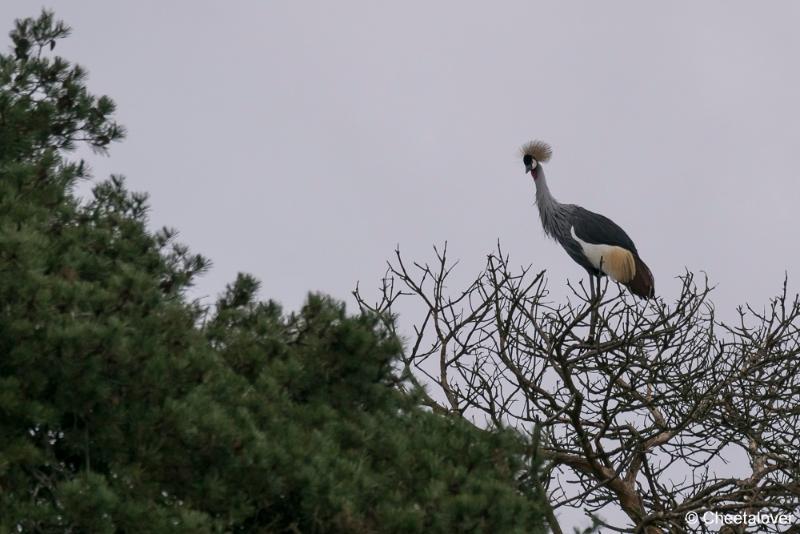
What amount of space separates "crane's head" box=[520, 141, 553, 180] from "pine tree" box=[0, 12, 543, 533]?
465 inches

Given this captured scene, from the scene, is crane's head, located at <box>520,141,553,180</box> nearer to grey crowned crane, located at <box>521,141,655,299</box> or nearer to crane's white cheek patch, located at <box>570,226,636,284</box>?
grey crowned crane, located at <box>521,141,655,299</box>

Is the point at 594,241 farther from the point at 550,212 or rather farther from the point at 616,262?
the point at 550,212

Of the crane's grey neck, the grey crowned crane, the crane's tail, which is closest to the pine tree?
the grey crowned crane

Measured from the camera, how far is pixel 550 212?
16641 mm

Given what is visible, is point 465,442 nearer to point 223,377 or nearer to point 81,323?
point 223,377

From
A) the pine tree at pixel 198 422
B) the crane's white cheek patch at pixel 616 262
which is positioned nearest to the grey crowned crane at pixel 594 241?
the crane's white cheek patch at pixel 616 262

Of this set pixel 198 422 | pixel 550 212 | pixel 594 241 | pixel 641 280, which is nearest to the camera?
pixel 198 422

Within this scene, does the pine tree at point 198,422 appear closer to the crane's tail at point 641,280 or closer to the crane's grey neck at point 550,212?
the crane's tail at point 641,280

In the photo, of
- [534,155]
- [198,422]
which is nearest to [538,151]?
[534,155]

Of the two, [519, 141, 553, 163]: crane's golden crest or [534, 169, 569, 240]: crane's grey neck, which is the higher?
[519, 141, 553, 163]: crane's golden crest

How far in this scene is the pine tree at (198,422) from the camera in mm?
4676

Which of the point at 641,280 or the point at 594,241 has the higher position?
the point at 594,241

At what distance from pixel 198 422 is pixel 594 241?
1126 centimetres

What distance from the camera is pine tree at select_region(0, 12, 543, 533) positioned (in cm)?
468
